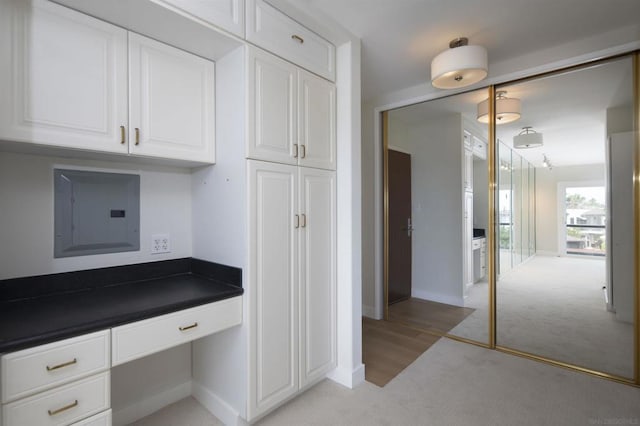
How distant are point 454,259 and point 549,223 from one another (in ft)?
2.84

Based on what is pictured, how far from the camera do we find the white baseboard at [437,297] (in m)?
3.11

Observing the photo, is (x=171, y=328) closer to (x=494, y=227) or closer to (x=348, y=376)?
(x=348, y=376)

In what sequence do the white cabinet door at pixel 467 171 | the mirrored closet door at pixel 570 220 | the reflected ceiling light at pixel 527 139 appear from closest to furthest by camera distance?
the mirrored closet door at pixel 570 220 < the reflected ceiling light at pixel 527 139 < the white cabinet door at pixel 467 171

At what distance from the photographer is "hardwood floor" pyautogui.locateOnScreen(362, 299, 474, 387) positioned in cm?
240

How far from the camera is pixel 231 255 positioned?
171 centimetres

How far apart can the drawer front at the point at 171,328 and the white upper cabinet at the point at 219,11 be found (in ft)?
4.56

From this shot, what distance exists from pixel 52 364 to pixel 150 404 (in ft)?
3.20

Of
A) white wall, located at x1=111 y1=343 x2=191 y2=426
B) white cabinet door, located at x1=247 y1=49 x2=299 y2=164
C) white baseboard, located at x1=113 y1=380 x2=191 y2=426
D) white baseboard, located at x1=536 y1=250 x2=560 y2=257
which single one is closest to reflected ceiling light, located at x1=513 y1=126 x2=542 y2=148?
white baseboard, located at x1=536 y1=250 x2=560 y2=257

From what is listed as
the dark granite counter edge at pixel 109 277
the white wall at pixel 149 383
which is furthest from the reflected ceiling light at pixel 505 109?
the white wall at pixel 149 383

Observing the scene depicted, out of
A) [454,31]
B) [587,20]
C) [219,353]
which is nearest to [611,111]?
[587,20]

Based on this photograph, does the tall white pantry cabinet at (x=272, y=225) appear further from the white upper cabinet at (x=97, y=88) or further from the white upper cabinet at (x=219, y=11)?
the white upper cabinet at (x=97, y=88)

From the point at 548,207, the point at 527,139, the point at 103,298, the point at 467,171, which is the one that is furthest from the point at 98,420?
the point at 527,139

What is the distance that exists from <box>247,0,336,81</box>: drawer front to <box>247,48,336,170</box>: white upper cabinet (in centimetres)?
6

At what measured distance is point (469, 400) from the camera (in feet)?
6.40
